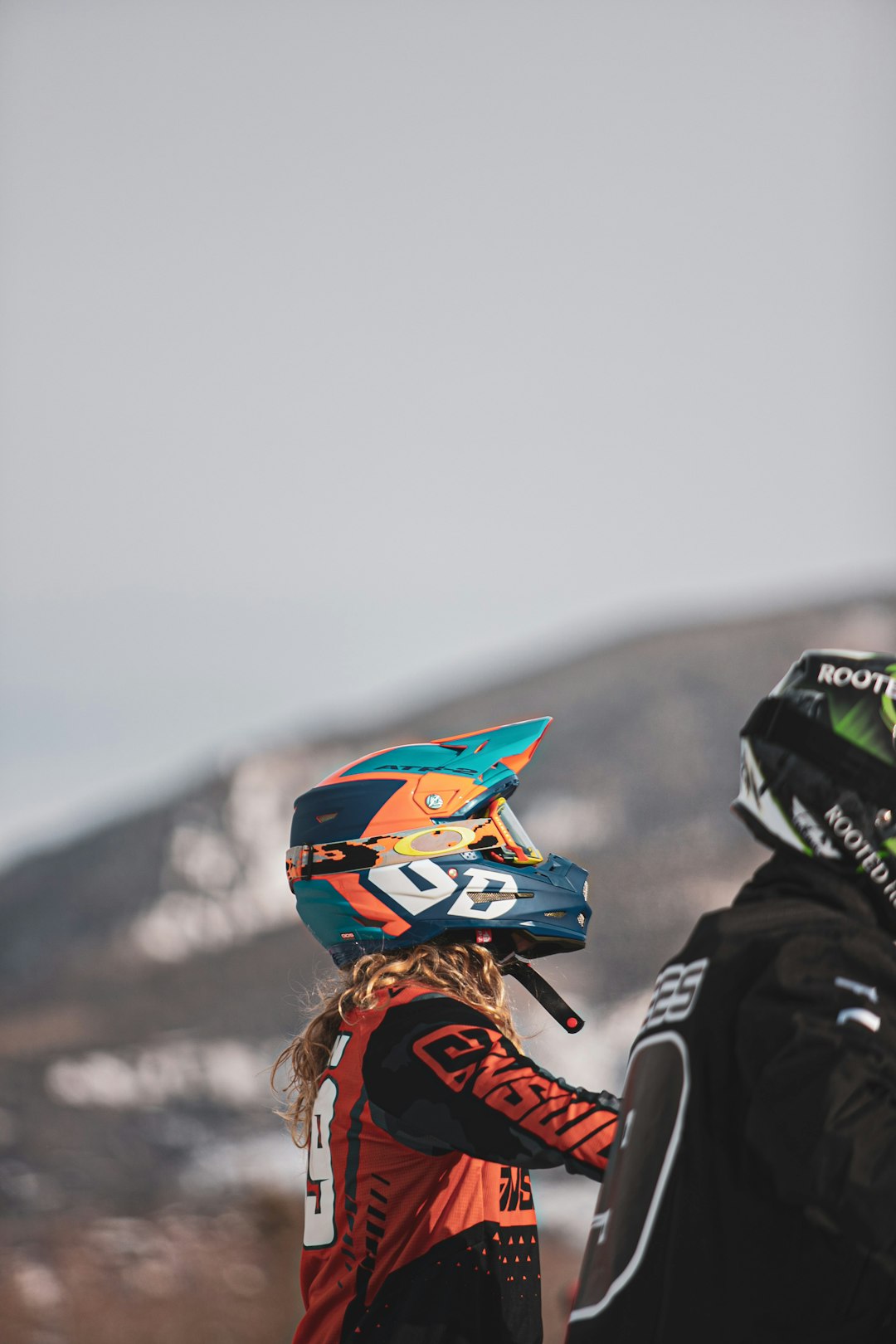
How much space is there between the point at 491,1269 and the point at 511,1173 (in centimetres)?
23

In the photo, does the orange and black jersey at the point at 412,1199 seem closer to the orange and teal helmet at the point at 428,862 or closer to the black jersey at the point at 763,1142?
the orange and teal helmet at the point at 428,862

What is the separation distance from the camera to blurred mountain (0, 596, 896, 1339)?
52.8 ft

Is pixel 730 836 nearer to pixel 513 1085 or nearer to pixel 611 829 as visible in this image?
pixel 611 829

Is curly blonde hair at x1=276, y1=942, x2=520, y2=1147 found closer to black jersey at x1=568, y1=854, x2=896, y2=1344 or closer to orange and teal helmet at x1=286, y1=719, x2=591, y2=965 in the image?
orange and teal helmet at x1=286, y1=719, x2=591, y2=965

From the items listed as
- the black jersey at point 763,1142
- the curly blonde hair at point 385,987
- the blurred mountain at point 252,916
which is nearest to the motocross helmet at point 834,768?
the black jersey at point 763,1142

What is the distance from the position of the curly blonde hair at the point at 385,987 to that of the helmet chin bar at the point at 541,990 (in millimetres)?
100

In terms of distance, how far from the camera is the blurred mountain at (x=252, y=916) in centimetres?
1609

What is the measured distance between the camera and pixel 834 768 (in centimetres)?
215

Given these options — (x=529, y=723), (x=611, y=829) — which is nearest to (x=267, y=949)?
(x=611, y=829)

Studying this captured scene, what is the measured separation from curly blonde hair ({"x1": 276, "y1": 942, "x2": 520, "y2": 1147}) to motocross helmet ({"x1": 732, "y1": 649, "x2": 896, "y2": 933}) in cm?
112

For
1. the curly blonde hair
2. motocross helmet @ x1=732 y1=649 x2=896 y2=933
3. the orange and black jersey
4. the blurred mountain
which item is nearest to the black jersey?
motocross helmet @ x1=732 y1=649 x2=896 y2=933

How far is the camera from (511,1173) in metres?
3.07

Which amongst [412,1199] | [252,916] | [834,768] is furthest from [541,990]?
[252,916]

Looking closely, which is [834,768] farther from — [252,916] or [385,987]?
[252,916]
